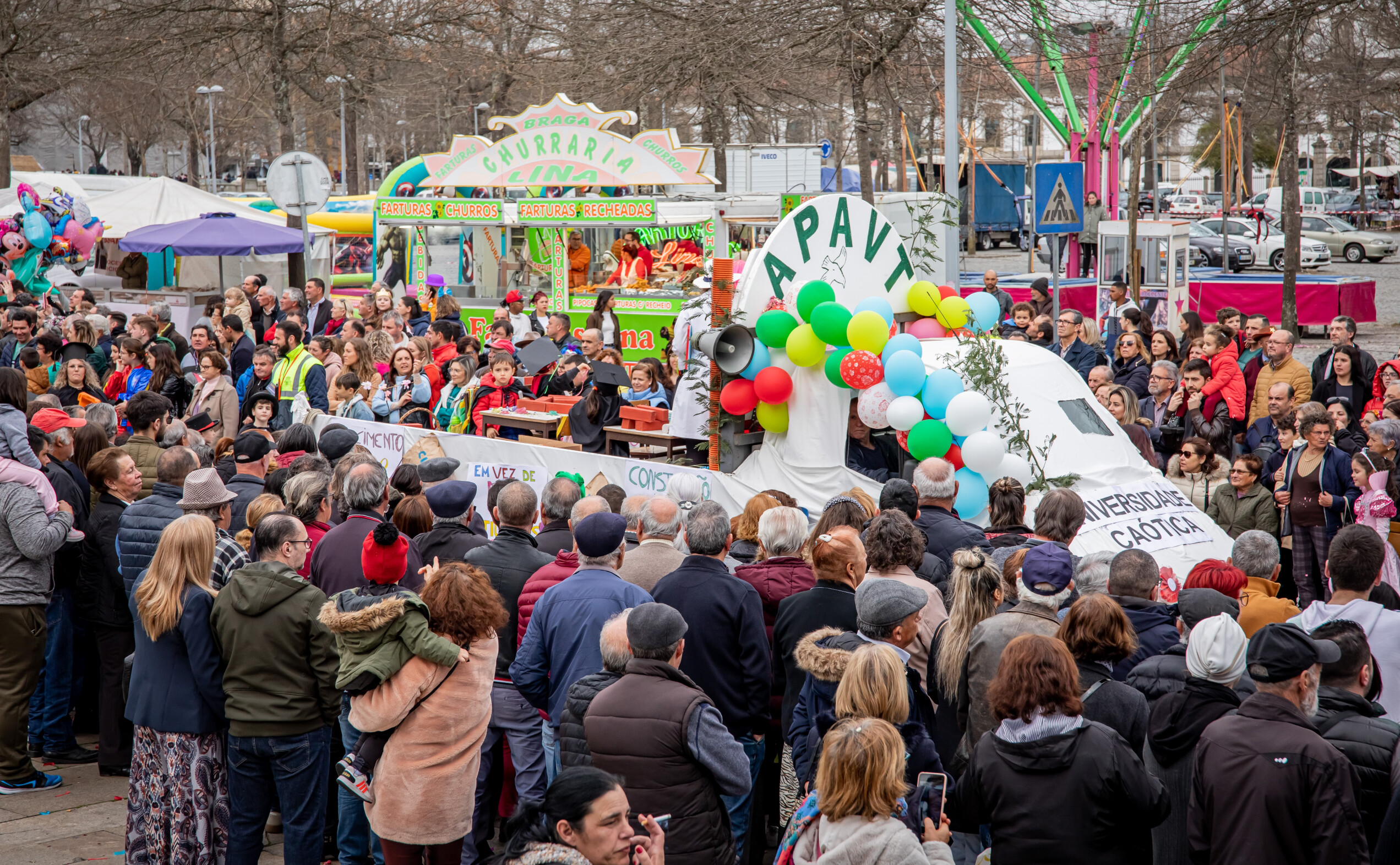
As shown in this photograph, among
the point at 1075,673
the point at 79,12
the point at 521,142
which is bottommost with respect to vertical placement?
the point at 1075,673

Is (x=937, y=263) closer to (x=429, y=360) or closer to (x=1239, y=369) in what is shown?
(x=1239, y=369)

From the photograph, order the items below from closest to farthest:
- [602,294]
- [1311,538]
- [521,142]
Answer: [1311,538]
[602,294]
[521,142]

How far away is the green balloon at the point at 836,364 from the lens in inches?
352

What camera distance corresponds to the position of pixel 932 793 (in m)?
4.32

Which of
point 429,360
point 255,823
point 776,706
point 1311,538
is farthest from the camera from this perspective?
point 429,360

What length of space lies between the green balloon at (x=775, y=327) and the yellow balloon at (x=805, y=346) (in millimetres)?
69

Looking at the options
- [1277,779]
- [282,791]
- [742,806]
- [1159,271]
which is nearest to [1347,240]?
[1159,271]

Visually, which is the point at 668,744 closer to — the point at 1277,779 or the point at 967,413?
the point at 1277,779

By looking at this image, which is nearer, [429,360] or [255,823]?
[255,823]

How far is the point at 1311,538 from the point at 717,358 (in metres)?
4.22

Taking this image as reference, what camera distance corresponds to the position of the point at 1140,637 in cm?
525

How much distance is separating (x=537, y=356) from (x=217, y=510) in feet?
17.9

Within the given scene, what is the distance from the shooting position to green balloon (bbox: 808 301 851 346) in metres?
8.83

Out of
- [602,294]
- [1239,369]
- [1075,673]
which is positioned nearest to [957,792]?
[1075,673]
